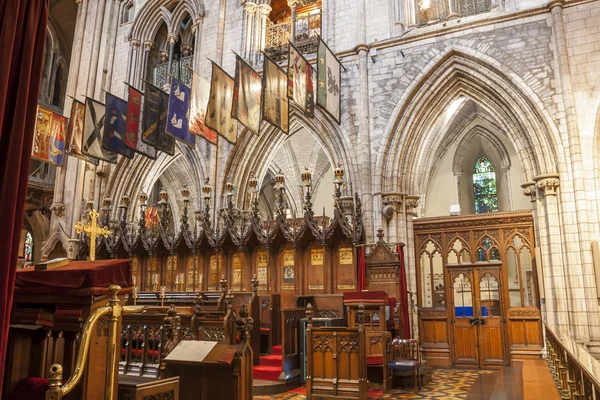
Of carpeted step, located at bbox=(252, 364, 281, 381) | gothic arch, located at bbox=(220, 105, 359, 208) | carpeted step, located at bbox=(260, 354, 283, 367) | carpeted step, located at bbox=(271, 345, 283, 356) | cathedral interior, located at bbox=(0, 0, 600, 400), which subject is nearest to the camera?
cathedral interior, located at bbox=(0, 0, 600, 400)

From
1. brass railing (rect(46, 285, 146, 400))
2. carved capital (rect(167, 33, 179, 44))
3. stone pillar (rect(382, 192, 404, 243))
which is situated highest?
carved capital (rect(167, 33, 179, 44))

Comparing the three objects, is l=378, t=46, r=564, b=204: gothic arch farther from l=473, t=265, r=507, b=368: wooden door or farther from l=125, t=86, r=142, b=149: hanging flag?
l=125, t=86, r=142, b=149: hanging flag

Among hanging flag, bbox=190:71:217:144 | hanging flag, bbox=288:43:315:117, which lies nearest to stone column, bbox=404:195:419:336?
hanging flag, bbox=288:43:315:117

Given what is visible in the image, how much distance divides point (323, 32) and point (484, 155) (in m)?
8.84

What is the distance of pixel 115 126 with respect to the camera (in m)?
11.8

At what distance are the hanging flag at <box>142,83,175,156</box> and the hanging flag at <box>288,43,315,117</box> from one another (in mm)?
2939

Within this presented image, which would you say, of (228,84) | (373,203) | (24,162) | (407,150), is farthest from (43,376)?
(407,150)

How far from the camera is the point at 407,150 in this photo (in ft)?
39.4

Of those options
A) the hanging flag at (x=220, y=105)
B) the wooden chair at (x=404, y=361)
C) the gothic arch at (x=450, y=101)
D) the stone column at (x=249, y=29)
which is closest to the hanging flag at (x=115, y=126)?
the hanging flag at (x=220, y=105)

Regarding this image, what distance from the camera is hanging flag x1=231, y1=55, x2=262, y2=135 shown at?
32.5 feet

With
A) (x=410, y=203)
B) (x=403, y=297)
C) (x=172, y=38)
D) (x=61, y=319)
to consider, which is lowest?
(x=61, y=319)

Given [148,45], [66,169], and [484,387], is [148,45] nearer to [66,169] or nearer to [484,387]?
[66,169]

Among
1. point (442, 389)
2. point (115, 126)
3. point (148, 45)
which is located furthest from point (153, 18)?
point (442, 389)

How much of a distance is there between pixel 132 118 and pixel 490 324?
30.1ft
